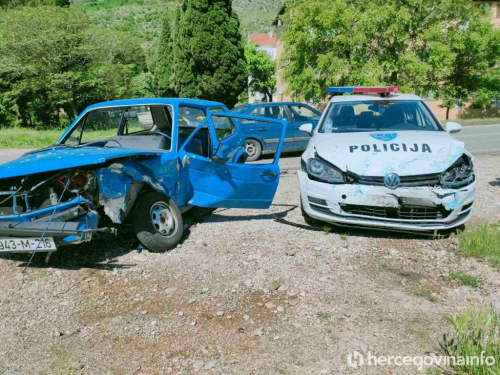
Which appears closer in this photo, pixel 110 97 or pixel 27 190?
pixel 27 190

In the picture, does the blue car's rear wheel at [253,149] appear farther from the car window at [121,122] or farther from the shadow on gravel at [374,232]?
the shadow on gravel at [374,232]

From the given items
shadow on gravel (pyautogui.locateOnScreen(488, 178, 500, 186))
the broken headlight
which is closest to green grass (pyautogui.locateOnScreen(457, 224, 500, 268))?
the broken headlight

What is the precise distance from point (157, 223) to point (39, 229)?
4.10 feet

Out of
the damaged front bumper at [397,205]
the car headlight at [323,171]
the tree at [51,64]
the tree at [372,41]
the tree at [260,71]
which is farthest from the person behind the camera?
the tree at [260,71]

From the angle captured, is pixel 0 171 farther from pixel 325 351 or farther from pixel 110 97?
pixel 110 97

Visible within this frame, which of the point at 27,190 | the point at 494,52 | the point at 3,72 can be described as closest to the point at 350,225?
the point at 27,190

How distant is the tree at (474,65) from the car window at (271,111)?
693 inches

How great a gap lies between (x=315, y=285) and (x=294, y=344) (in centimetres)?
95

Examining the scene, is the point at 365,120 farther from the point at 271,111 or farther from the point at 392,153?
the point at 271,111

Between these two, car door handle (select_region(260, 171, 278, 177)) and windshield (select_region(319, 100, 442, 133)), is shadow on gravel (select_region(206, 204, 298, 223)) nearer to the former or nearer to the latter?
car door handle (select_region(260, 171, 278, 177))

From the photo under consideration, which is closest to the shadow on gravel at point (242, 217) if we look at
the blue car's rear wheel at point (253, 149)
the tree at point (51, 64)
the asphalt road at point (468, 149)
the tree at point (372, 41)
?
the asphalt road at point (468, 149)

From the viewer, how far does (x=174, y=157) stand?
4.91 metres

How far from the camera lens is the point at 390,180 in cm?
448

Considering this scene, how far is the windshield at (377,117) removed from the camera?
575cm
